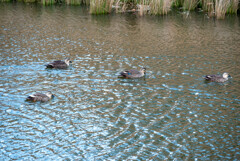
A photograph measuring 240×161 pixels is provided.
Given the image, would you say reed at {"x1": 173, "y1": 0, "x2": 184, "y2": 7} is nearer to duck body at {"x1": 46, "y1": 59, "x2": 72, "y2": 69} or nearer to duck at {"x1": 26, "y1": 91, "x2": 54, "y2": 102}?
duck body at {"x1": 46, "y1": 59, "x2": 72, "y2": 69}

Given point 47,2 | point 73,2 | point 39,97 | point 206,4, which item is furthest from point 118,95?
point 47,2

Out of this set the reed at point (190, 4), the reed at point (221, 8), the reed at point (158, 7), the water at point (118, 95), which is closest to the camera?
the water at point (118, 95)

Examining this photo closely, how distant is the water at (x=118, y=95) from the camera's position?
25.2 feet

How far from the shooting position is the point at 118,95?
10641 millimetres

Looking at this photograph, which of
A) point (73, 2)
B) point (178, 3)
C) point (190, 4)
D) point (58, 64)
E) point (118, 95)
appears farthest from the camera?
point (73, 2)

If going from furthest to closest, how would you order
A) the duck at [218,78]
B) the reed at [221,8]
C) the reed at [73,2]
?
the reed at [73,2]
the reed at [221,8]
the duck at [218,78]

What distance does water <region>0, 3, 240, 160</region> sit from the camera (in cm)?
768

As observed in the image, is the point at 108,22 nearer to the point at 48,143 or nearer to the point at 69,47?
the point at 69,47

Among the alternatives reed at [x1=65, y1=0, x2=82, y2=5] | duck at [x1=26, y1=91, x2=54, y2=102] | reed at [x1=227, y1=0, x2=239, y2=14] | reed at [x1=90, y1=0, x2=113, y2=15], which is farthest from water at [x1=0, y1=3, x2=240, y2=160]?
reed at [x1=65, y1=0, x2=82, y2=5]

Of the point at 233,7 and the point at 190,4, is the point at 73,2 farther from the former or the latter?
the point at 233,7

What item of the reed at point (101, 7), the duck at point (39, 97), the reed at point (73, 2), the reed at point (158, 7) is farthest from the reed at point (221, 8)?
the duck at point (39, 97)

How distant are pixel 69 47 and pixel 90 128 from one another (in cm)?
829

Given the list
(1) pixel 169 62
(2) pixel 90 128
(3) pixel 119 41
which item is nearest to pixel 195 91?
(1) pixel 169 62

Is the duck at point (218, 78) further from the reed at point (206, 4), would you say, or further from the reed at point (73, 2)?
the reed at point (73, 2)
